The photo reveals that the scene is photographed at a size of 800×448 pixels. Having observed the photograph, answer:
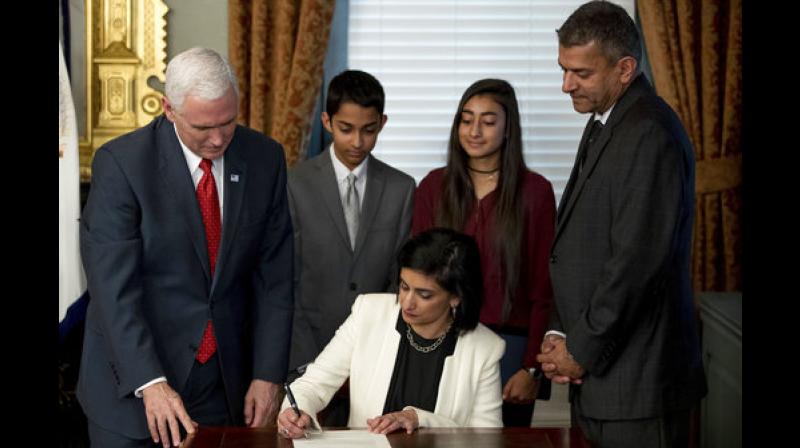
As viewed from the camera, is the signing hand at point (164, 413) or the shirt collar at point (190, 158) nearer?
the signing hand at point (164, 413)

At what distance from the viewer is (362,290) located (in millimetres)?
3621

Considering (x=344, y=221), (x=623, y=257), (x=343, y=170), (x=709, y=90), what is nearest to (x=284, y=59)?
(x=343, y=170)

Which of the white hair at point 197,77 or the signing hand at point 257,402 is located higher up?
the white hair at point 197,77

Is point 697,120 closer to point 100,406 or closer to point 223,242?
point 223,242

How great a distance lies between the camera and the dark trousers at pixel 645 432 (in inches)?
111

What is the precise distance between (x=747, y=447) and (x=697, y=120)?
218 centimetres

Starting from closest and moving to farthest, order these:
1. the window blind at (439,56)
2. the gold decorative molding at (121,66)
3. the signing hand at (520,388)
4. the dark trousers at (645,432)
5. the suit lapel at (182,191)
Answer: the suit lapel at (182,191) → the dark trousers at (645,432) → the signing hand at (520,388) → the gold decorative molding at (121,66) → the window blind at (439,56)

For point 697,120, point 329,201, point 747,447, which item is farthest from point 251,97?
point 747,447

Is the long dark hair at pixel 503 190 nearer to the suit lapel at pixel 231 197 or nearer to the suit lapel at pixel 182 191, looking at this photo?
the suit lapel at pixel 231 197

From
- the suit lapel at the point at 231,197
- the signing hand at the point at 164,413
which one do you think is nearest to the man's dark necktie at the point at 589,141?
the suit lapel at the point at 231,197

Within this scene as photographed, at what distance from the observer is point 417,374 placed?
303 centimetres

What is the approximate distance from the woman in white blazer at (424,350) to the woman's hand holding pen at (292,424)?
0.40m

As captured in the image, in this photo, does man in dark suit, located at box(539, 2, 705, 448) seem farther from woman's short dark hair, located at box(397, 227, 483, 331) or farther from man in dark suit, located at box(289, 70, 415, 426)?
man in dark suit, located at box(289, 70, 415, 426)

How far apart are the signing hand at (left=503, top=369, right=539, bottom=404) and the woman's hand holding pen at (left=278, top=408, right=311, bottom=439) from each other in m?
0.99
